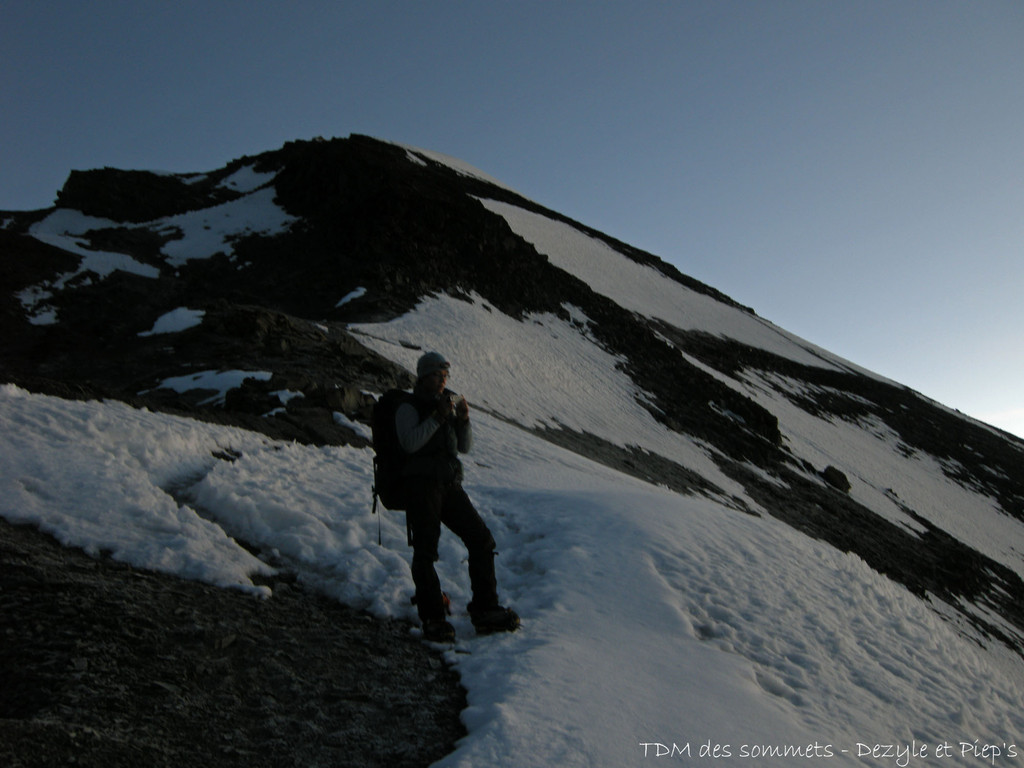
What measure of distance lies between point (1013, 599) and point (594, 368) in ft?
58.5

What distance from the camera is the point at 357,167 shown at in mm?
37125

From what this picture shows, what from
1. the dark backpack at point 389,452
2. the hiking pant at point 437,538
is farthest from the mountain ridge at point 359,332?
the hiking pant at point 437,538

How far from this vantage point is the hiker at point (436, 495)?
559cm

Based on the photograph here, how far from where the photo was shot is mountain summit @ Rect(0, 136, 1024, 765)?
623 inches

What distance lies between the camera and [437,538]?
18.5 ft

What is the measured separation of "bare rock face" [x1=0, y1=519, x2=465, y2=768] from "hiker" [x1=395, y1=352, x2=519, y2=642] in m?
0.49

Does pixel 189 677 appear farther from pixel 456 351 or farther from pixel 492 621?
pixel 456 351

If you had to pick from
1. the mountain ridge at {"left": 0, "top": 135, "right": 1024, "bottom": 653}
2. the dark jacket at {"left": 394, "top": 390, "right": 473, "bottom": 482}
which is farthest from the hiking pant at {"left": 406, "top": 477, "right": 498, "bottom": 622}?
the mountain ridge at {"left": 0, "top": 135, "right": 1024, "bottom": 653}

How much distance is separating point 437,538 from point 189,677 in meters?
2.04

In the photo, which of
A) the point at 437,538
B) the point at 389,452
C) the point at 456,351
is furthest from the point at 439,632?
the point at 456,351

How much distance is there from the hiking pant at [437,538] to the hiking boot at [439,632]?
53 mm

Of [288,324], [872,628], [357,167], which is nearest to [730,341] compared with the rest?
[357,167]

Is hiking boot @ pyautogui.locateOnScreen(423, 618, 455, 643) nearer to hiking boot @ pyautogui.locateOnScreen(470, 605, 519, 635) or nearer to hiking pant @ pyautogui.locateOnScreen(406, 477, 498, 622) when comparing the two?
hiking pant @ pyautogui.locateOnScreen(406, 477, 498, 622)

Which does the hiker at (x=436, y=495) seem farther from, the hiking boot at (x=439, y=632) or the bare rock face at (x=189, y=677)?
the bare rock face at (x=189, y=677)
